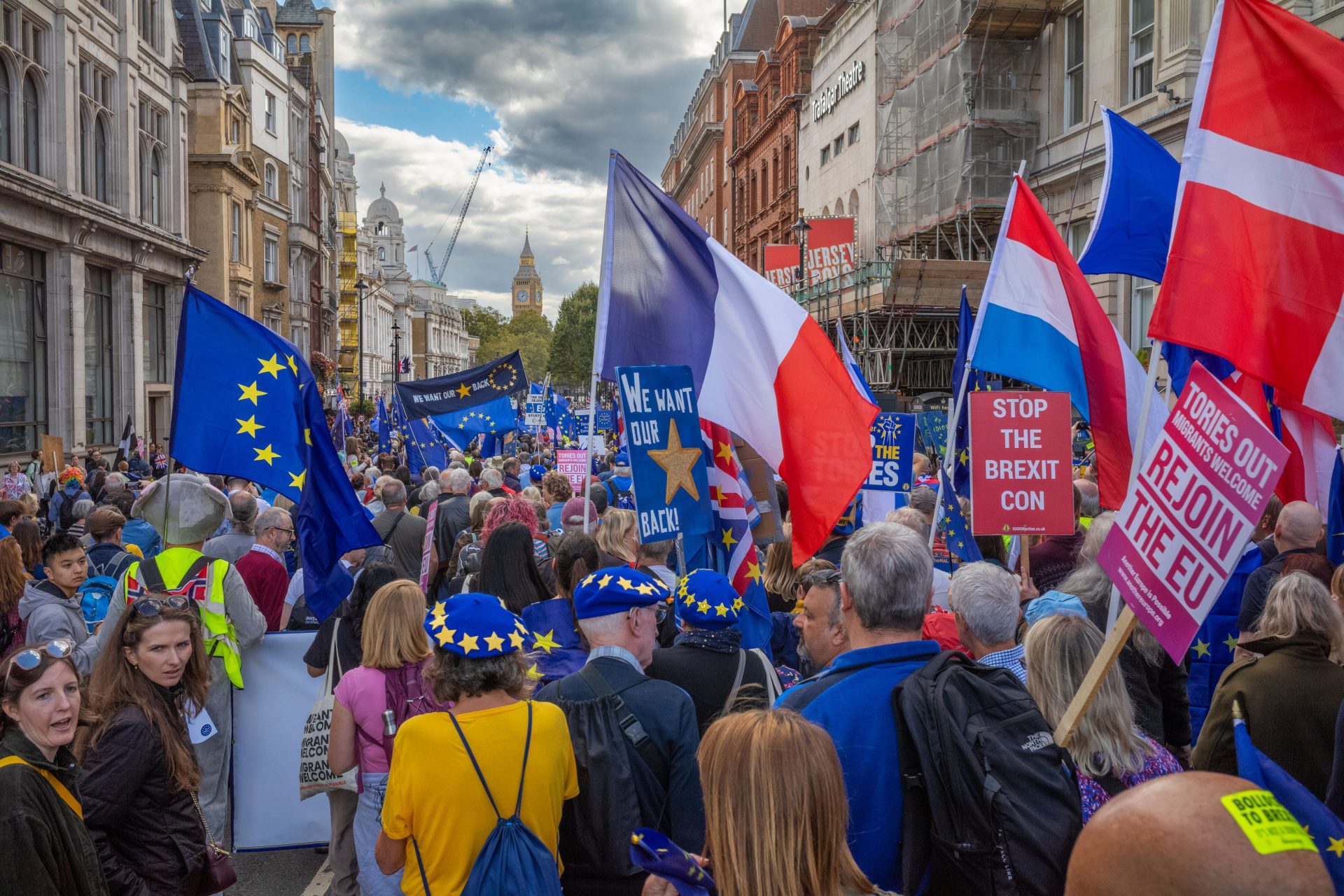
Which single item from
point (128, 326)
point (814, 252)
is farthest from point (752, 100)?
point (128, 326)

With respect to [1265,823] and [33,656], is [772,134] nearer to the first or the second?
[33,656]

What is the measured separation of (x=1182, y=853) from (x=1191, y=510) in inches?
77.2

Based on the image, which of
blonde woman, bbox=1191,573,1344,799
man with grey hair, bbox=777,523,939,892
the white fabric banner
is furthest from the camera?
the white fabric banner

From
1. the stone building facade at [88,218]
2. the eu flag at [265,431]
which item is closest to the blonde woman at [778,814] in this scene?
the eu flag at [265,431]

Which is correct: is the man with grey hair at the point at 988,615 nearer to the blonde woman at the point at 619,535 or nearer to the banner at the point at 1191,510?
the banner at the point at 1191,510

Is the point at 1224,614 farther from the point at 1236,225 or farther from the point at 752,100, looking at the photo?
the point at 752,100

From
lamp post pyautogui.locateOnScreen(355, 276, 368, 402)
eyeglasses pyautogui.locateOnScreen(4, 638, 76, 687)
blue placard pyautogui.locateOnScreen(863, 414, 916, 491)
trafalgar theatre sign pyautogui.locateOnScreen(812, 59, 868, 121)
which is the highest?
trafalgar theatre sign pyautogui.locateOnScreen(812, 59, 868, 121)

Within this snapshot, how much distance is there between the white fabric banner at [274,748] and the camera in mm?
5738

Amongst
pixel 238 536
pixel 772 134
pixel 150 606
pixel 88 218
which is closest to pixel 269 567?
pixel 238 536

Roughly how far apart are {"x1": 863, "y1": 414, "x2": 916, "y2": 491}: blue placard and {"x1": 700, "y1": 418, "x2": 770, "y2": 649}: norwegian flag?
2.81 metres

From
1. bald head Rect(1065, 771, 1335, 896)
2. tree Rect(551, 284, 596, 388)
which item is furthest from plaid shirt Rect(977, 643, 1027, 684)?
tree Rect(551, 284, 596, 388)

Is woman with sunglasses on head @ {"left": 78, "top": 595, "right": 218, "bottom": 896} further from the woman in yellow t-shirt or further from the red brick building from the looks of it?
the red brick building

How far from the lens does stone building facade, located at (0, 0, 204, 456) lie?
22.5m

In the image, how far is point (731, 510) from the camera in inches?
230
